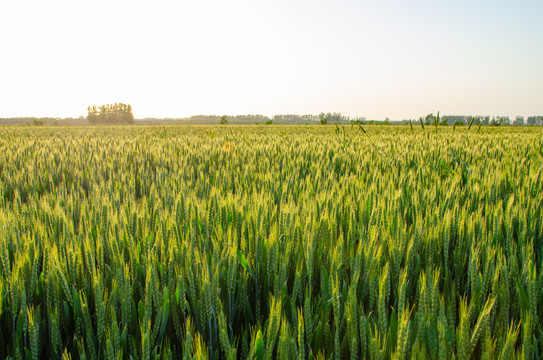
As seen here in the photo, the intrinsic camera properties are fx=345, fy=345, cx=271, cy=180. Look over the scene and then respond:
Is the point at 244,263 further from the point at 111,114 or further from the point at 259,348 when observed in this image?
the point at 111,114

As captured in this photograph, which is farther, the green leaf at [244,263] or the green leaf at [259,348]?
the green leaf at [244,263]

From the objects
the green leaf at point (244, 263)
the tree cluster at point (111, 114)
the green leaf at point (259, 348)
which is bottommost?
the green leaf at point (259, 348)

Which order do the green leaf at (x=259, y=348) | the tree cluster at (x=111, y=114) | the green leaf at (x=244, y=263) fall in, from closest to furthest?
the green leaf at (x=259, y=348)
the green leaf at (x=244, y=263)
the tree cluster at (x=111, y=114)

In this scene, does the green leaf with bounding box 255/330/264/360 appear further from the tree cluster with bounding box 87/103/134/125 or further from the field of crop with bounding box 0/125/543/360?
the tree cluster with bounding box 87/103/134/125

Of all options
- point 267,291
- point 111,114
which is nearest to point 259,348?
point 267,291

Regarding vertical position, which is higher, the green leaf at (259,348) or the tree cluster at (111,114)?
the tree cluster at (111,114)

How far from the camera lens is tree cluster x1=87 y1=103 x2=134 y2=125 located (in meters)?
94.6

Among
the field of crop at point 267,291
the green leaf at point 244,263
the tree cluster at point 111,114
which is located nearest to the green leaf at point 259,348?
the field of crop at point 267,291

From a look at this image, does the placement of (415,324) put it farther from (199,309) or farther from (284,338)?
(199,309)

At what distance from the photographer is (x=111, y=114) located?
322 feet

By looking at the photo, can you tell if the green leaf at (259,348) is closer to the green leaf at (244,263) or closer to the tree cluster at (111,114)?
the green leaf at (244,263)

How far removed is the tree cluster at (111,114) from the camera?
9462 centimetres

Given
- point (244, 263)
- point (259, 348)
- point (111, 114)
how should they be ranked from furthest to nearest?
1. point (111, 114)
2. point (244, 263)
3. point (259, 348)

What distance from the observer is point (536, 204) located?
146 cm
